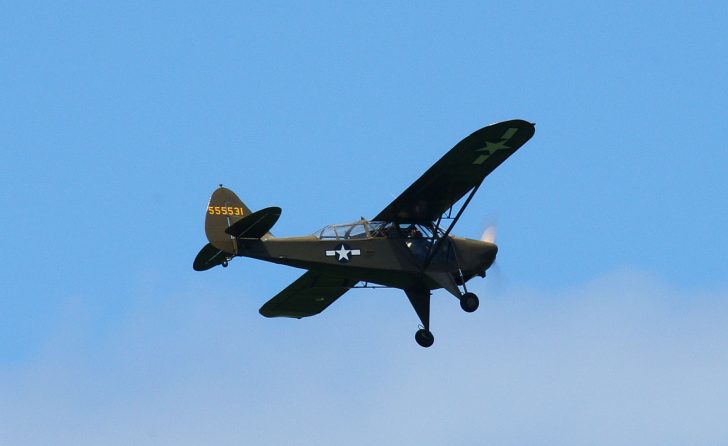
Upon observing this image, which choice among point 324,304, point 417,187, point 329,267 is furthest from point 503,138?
point 324,304

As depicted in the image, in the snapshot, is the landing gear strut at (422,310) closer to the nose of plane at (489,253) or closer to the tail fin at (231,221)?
the nose of plane at (489,253)

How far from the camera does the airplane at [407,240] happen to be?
31.2 metres

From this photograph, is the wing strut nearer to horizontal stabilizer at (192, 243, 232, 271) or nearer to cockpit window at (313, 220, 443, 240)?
cockpit window at (313, 220, 443, 240)

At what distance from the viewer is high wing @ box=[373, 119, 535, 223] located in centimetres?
3075

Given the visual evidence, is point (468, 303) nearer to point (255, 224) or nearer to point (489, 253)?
point (489, 253)

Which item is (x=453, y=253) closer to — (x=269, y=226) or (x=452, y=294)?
(x=452, y=294)

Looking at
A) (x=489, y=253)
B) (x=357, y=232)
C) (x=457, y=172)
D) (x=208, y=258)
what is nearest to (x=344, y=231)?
(x=357, y=232)

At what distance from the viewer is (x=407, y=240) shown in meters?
32.5

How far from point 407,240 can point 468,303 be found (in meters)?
1.64

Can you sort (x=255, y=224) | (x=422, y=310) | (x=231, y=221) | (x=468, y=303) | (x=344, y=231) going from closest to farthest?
(x=255, y=224)
(x=344, y=231)
(x=231, y=221)
(x=468, y=303)
(x=422, y=310)

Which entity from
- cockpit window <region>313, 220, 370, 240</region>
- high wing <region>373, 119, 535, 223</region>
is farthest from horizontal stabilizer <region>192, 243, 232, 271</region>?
high wing <region>373, 119, 535, 223</region>

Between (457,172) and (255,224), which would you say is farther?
(457,172)

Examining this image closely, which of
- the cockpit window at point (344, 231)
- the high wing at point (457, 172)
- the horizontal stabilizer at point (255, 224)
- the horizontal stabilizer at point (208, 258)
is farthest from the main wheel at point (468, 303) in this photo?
the horizontal stabilizer at point (208, 258)

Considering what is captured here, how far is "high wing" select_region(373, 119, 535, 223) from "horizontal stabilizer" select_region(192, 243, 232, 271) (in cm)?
298
